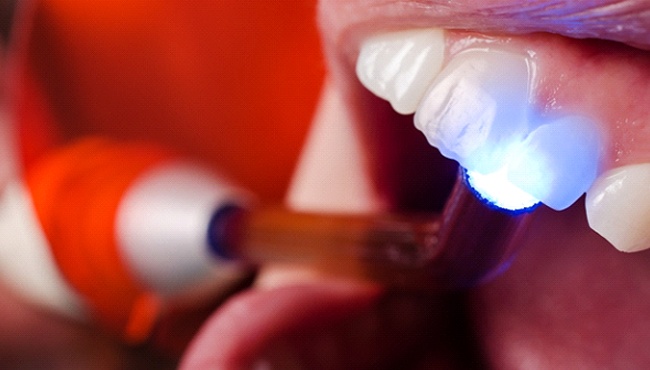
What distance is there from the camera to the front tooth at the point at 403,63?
0.88ft

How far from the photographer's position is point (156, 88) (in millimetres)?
634

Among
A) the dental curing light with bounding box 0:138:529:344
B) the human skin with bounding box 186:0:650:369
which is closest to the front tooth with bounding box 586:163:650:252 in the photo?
the human skin with bounding box 186:0:650:369

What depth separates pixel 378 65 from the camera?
28 cm

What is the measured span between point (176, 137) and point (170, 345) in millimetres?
181

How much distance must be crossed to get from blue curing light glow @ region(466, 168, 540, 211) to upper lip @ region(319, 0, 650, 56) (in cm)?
5

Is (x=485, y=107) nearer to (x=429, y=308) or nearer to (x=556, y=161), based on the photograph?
(x=556, y=161)

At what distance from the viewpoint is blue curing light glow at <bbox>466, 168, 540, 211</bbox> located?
268 mm

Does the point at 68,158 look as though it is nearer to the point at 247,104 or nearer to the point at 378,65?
the point at 247,104

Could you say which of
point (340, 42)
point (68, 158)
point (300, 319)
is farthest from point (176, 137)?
point (340, 42)

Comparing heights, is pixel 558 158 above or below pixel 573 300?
above

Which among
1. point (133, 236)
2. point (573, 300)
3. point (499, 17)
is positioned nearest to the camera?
point (499, 17)

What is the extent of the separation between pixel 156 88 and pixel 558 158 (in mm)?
450

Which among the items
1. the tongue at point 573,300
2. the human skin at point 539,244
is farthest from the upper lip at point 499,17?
the tongue at point 573,300

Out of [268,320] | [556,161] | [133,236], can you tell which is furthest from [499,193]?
[133,236]
